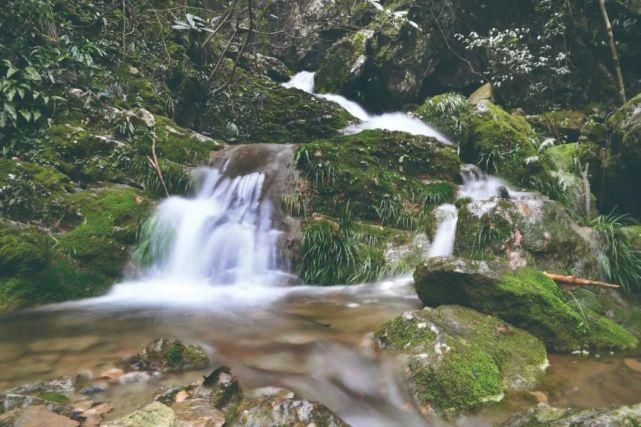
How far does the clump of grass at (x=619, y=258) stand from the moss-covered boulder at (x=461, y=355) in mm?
2410

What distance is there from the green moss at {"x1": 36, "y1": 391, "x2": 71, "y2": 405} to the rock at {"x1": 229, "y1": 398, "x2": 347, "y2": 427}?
1.12 meters

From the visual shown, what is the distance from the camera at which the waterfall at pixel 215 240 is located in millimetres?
6465

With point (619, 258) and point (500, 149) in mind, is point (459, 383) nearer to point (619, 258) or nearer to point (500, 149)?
point (619, 258)

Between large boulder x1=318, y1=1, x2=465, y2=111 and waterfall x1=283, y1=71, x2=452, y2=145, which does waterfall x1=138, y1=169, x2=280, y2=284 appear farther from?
large boulder x1=318, y1=1, x2=465, y2=111

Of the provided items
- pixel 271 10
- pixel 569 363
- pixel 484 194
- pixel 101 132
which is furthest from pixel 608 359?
pixel 271 10

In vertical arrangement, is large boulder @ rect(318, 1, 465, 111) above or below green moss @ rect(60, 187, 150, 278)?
above

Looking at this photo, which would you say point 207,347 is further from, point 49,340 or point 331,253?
point 331,253

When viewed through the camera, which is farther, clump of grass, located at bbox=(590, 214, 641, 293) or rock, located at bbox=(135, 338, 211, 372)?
clump of grass, located at bbox=(590, 214, 641, 293)

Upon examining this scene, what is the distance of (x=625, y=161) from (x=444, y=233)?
2.86 metres

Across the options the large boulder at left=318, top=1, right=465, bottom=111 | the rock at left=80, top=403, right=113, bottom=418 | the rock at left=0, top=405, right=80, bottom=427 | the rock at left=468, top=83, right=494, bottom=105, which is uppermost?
the large boulder at left=318, top=1, right=465, bottom=111

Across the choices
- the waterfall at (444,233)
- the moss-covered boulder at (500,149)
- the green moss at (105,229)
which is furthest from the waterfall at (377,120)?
the green moss at (105,229)

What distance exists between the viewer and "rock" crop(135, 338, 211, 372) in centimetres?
338

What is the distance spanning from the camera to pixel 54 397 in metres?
2.81

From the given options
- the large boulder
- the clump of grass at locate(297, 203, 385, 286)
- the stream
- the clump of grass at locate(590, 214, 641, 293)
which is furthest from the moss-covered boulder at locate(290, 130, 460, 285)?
the large boulder
